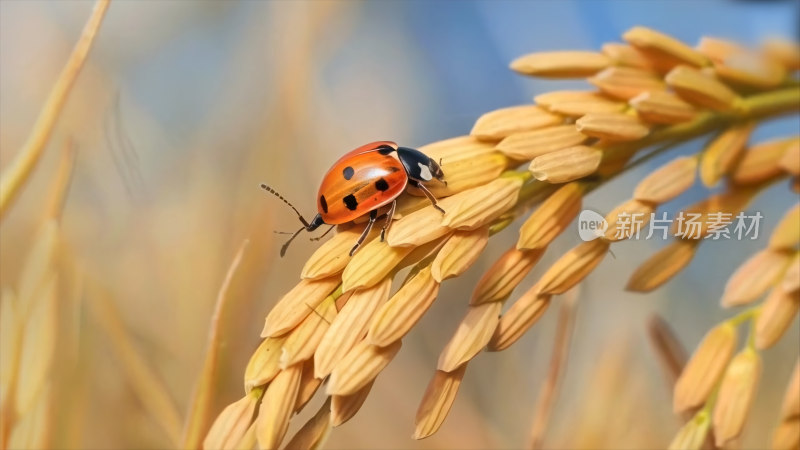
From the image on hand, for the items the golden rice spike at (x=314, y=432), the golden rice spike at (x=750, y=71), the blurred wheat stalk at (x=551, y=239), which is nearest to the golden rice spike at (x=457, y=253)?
the blurred wheat stalk at (x=551, y=239)

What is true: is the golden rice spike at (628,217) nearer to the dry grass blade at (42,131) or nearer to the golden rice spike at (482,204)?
the golden rice spike at (482,204)

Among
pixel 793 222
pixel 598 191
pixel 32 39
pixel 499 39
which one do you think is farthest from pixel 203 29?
pixel 793 222

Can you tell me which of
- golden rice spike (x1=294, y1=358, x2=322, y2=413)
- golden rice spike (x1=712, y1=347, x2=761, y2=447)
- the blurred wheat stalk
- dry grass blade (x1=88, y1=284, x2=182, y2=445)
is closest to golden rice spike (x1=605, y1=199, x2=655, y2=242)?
the blurred wheat stalk

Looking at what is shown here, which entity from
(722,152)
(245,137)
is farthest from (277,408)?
(722,152)

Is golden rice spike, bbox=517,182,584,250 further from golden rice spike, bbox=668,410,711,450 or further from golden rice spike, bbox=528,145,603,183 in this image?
golden rice spike, bbox=668,410,711,450

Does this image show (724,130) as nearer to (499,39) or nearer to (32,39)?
(499,39)

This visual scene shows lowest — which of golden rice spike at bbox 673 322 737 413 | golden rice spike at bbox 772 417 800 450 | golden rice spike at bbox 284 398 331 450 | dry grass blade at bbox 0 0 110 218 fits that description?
golden rice spike at bbox 772 417 800 450

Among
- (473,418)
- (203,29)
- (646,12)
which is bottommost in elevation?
(473,418)
